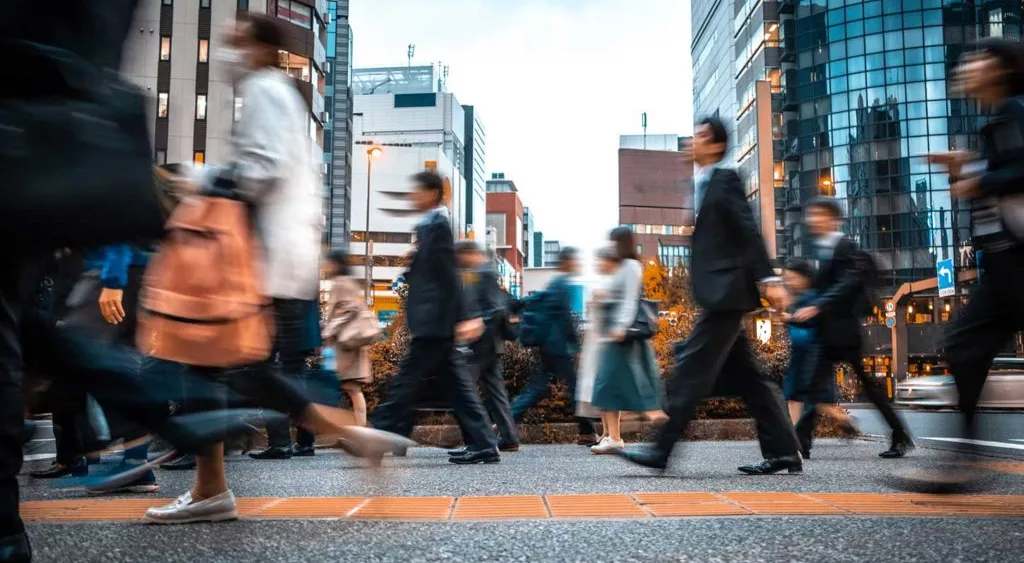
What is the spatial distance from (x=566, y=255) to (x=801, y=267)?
8.65 feet

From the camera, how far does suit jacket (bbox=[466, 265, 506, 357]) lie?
27.7 ft

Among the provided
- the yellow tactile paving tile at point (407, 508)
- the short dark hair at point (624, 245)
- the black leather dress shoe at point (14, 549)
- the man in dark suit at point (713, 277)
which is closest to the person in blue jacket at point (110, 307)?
the yellow tactile paving tile at point (407, 508)

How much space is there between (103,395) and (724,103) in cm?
9321

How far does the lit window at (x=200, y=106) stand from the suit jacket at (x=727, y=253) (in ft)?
164

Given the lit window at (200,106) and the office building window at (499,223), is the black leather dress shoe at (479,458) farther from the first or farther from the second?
the office building window at (499,223)

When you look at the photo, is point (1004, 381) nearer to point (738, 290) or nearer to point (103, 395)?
point (738, 290)

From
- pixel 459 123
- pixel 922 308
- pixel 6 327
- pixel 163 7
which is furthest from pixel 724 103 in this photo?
pixel 6 327

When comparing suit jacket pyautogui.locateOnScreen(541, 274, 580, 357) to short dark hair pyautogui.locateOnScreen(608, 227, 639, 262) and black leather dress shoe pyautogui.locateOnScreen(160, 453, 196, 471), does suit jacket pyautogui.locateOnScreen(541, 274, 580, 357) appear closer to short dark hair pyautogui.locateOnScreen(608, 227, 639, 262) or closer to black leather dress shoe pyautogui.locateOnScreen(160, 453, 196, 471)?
short dark hair pyautogui.locateOnScreen(608, 227, 639, 262)

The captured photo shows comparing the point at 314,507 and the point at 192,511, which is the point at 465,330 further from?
the point at 192,511

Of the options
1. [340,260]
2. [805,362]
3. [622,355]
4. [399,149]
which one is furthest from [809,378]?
[399,149]

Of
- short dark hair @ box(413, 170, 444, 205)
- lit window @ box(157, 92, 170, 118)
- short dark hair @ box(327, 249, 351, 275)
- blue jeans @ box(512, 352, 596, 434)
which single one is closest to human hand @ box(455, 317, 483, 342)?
short dark hair @ box(413, 170, 444, 205)

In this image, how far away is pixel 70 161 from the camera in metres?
1.77

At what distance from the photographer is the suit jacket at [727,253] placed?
487 centimetres

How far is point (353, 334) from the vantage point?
317 inches
